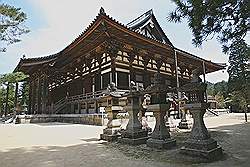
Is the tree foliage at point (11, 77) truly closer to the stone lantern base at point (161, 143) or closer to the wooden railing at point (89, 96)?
the wooden railing at point (89, 96)

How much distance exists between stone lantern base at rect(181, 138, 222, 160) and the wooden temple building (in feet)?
30.6

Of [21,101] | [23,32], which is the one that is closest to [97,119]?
[23,32]

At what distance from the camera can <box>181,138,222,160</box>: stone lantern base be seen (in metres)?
5.46

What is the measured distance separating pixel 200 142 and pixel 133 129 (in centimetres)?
289

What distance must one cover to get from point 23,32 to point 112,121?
5.42 m

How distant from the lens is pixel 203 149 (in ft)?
18.3

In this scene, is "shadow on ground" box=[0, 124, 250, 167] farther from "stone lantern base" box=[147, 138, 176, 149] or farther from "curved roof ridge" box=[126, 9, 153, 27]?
"curved roof ridge" box=[126, 9, 153, 27]

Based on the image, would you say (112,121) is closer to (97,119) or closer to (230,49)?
(230,49)

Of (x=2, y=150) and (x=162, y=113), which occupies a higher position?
(x=162, y=113)


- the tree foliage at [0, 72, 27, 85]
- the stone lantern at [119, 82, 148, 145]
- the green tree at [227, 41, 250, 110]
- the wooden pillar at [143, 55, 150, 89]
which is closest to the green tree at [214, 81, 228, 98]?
the green tree at [227, 41, 250, 110]

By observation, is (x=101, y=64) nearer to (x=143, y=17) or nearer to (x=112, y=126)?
(x=143, y=17)

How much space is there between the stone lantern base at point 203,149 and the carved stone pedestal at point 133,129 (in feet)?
7.45

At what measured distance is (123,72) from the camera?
60.6 ft

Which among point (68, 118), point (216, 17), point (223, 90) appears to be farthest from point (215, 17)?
point (223, 90)
